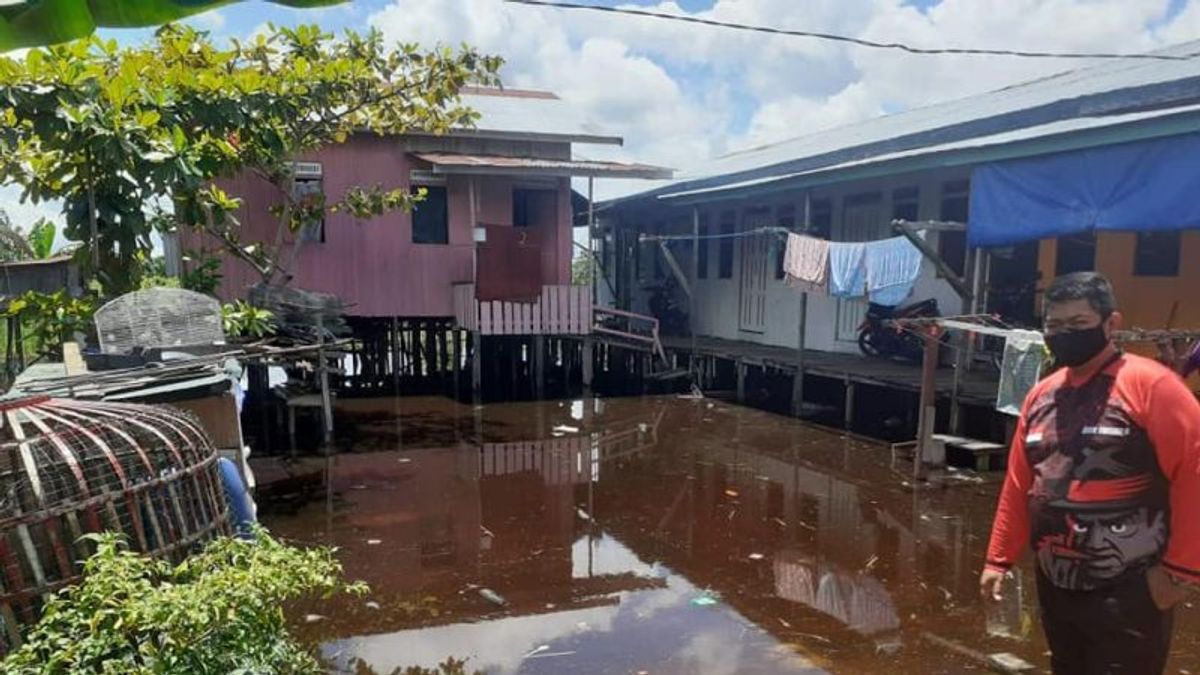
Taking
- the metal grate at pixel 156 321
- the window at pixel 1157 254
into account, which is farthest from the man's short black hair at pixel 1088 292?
the window at pixel 1157 254

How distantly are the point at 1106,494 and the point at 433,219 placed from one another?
1253cm

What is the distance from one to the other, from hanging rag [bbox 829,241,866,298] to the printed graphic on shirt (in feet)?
25.9

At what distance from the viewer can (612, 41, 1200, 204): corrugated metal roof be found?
7.56 meters

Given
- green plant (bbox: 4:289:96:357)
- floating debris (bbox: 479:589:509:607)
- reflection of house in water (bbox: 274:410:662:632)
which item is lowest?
reflection of house in water (bbox: 274:410:662:632)

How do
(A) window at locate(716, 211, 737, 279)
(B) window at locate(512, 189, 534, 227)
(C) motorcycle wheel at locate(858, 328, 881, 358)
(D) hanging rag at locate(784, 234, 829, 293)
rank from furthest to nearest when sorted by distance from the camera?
(A) window at locate(716, 211, 737, 279), (B) window at locate(512, 189, 534, 227), (C) motorcycle wheel at locate(858, 328, 881, 358), (D) hanging rag at locate(784, 234, 829, 293)

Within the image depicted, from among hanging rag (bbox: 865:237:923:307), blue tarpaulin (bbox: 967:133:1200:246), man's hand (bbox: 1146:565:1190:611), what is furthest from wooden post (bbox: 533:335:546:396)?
man's hand (bbox: 1146:565:1190:611)

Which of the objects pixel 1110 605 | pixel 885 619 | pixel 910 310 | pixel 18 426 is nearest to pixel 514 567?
pixel 885 619

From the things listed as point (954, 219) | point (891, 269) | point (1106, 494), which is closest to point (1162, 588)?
point (1106, 494)

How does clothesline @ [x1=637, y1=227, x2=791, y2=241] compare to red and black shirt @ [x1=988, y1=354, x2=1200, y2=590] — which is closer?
red and black shirt @ [x1=988, y1=354, x2=1200, y2=590]

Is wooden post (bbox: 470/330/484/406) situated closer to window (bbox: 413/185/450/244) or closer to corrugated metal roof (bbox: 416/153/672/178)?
window (bbox: 413/185/450/244)

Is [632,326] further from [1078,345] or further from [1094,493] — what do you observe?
[1094,493]

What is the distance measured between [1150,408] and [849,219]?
11.3 meters

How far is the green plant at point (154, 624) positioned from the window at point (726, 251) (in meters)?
14.6

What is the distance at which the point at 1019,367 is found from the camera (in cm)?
696
